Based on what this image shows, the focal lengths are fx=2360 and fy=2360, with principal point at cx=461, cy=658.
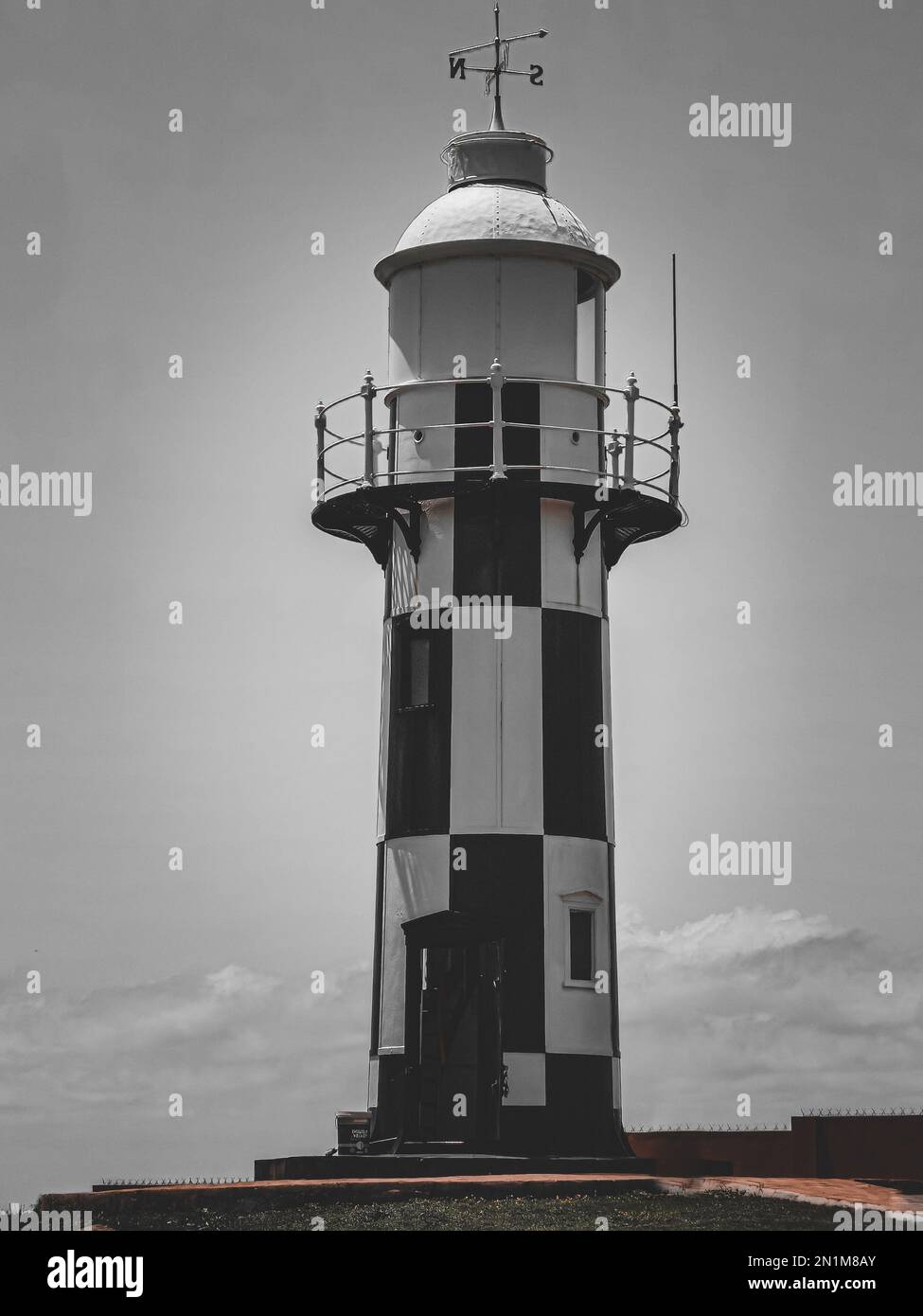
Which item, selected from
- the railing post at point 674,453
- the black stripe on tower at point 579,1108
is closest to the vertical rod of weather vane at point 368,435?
the railing post at point 674,453

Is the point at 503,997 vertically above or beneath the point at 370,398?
beneath

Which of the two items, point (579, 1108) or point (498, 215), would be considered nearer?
point (579, 1108)

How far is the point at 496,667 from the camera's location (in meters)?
33.7

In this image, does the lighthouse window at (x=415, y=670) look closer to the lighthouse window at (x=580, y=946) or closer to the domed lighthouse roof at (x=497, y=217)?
the lighthouse window at (x=580, y=946)

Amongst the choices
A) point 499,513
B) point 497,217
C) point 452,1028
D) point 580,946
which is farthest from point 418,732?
point 497,217

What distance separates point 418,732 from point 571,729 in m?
2.20

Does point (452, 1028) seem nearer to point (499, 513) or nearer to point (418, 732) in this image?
point (418, 732)

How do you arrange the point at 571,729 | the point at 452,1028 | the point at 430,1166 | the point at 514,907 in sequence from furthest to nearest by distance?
the point at 571,729
the point at 514,907
the point at 452,1028
the point at 430,1166

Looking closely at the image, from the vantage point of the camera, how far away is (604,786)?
34438 millimetres

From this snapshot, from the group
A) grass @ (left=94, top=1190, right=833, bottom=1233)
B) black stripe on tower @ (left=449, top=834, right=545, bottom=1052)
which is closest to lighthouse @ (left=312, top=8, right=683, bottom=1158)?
black stripe on tower @ (left=449, top=834, right=545, bottom=1052)

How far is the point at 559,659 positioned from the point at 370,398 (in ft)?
15.5

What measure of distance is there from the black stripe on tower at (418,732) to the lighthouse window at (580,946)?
225 cm
